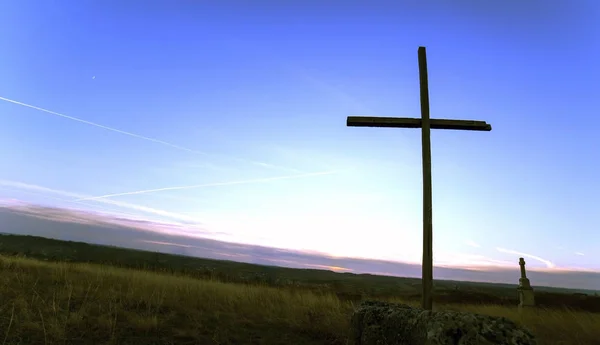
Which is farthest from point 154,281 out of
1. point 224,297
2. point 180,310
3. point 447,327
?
point 447,327

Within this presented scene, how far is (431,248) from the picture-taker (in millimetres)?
5363

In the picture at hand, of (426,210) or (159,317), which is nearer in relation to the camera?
(426,210)

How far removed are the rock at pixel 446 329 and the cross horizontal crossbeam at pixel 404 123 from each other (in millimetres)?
2855

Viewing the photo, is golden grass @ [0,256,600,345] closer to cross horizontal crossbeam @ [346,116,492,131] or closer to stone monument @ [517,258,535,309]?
cross horizontal crossbeam @ [346,116,492,131]

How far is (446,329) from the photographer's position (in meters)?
3.30

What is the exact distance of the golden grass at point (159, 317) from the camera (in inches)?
203

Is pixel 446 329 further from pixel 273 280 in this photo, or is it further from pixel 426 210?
pixel 273 280

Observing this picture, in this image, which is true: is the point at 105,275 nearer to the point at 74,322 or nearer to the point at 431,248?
the point at 74,322

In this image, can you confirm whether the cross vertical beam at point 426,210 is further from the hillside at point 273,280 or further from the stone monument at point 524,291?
the stone monument at point 524,291

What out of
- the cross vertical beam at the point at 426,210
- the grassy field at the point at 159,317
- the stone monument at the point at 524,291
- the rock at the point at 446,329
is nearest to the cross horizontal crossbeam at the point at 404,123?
the cross vertical beam at the point at 426,210

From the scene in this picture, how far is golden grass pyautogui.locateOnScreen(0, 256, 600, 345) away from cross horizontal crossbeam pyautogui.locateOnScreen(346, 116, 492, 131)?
319cm

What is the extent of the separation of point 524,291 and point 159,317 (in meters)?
12.8

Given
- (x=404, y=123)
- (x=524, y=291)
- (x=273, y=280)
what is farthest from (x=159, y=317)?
(x=273, y=280)

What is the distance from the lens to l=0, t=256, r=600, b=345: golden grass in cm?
516
